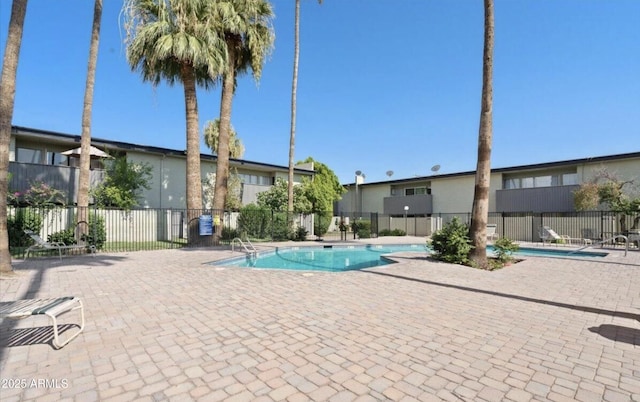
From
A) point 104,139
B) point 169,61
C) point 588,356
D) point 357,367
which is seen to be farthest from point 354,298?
point 104,139

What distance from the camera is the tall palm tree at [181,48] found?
13562mm

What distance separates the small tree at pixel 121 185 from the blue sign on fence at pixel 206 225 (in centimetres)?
583

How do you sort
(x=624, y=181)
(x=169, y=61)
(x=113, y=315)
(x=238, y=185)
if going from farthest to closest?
(x=238, y=185) → (x=624, y=181) → (x=169, y=61) → (x=113, y=315)

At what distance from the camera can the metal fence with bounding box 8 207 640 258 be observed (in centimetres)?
1426

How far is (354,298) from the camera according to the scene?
5.93m

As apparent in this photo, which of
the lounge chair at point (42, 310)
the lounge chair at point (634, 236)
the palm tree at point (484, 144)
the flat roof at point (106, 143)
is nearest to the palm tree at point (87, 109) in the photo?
the flat roof at point (106, 143)

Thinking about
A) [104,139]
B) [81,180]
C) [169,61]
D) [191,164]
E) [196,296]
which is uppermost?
[169,61]

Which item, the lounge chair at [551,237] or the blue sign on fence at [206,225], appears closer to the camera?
the blue sign on fence at [206,225]

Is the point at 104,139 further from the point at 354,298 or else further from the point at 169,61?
the point at 354,298

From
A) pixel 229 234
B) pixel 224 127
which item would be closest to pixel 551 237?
pixel 229 234

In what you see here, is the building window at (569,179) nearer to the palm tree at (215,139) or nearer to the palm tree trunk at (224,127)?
the palm tree trunk at (224,127)

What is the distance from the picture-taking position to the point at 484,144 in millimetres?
10023

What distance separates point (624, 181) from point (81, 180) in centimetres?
2876

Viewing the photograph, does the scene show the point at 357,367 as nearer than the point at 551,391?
No
